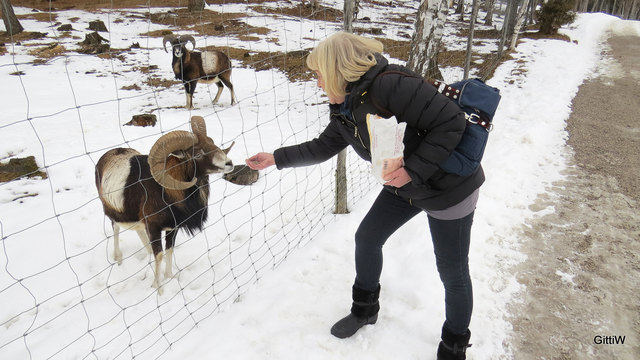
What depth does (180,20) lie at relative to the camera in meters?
17.0

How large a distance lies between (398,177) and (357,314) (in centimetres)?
116

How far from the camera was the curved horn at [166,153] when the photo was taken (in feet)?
8.33

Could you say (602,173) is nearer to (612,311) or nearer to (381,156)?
(612,311)

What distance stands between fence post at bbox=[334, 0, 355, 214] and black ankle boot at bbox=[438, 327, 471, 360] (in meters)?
1.78

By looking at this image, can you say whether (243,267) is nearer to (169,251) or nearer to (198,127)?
(169,251)

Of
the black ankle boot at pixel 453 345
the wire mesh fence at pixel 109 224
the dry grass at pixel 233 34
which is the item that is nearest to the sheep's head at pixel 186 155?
the wire mesh fence at pixel 109 224

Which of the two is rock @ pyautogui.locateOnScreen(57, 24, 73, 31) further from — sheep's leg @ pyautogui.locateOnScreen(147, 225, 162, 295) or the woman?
the woman

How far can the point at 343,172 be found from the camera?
3.57 m

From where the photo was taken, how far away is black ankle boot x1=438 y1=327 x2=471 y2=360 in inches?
81.7

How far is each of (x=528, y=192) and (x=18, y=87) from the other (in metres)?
10.7

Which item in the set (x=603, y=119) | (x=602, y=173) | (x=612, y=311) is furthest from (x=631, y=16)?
(x=612, y=311)

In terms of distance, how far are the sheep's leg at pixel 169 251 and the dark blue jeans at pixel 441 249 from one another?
1.72 m

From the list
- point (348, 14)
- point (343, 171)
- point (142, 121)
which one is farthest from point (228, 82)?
point (348, 14)

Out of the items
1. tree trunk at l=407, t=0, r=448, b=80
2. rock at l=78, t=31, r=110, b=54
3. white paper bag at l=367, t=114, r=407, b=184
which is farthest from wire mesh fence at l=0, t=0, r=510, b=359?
rock at l=78, t=31, r=110, b=54
